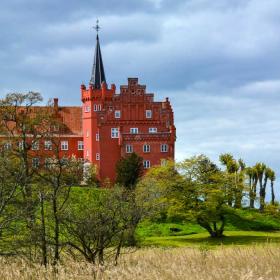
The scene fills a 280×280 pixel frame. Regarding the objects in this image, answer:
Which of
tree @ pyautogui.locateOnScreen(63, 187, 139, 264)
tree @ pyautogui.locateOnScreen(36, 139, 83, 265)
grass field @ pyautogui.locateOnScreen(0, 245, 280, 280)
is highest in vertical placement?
tree @ pyautogui.locateOnScreen(36, 139, 83, 265)

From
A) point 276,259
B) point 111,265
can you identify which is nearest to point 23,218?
point 111,265

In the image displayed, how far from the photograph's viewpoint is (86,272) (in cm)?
1164

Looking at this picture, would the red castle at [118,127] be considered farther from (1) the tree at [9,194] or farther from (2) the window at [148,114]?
(1) the tree at [9,194]

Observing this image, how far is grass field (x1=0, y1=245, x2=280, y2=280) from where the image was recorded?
35.0 ft

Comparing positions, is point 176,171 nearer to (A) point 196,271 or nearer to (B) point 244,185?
(B) point 244,185

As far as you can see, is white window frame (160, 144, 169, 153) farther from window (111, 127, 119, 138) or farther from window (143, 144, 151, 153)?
window (111, 127, 119, 138)

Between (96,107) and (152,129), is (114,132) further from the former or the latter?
(96,107)

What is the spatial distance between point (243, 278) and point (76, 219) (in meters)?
4.76

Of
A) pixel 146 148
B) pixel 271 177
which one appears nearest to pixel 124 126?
pixel 146 148

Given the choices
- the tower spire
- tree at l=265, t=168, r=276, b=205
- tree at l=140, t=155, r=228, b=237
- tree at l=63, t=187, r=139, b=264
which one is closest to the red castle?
the tower spire

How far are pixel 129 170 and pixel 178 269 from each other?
173 ft

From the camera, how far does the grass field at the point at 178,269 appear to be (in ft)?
35.0

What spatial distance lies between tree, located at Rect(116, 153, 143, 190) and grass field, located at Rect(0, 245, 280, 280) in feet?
158

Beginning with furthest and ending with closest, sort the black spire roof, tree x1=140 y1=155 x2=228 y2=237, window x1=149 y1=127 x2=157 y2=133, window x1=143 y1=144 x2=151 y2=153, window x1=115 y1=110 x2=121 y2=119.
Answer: the black spire roof, window x1=115 y1=110 x2=121 y2=119, window x1=149 y1=127 x2=157 y2=133, window x1=143 y1=144 x2=151 y2=153, tree x1=140 y1=155 x2=228 y2=237
